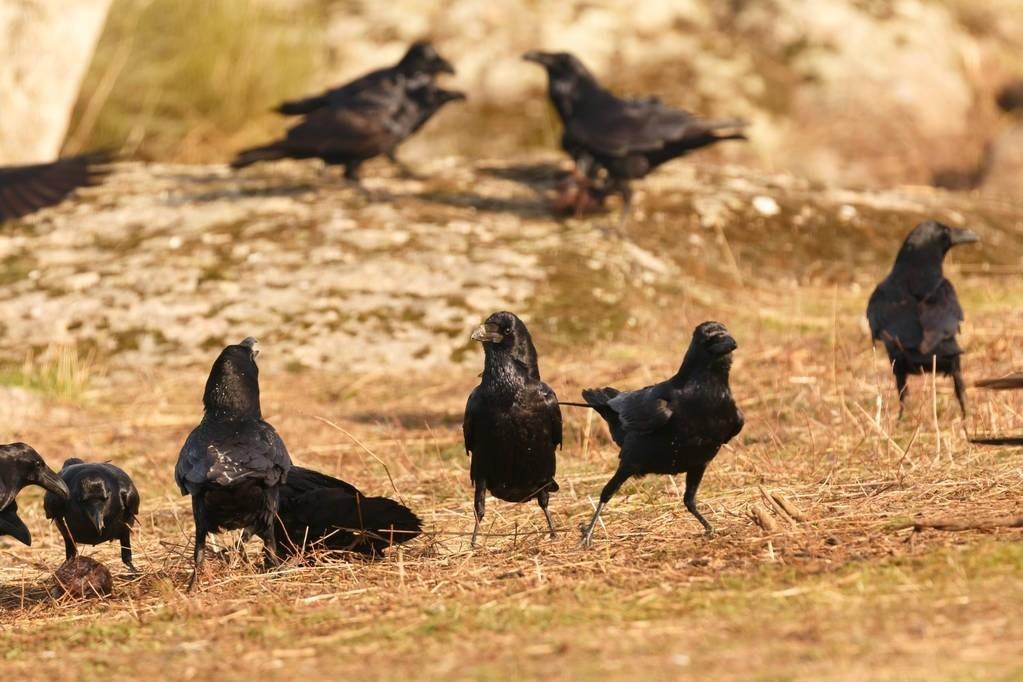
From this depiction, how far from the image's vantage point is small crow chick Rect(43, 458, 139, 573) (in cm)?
614

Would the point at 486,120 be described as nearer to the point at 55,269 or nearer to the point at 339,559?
the point at 55,269

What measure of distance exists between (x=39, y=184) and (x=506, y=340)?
5.57 metres

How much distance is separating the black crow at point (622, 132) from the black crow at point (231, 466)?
22.8ft

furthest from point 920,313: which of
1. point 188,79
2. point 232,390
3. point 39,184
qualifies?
point 188,79

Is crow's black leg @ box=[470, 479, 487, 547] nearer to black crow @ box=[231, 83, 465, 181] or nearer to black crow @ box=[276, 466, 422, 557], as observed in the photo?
black crow @ box=[276, 466, 422, 557]

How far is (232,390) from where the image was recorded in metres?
6.01

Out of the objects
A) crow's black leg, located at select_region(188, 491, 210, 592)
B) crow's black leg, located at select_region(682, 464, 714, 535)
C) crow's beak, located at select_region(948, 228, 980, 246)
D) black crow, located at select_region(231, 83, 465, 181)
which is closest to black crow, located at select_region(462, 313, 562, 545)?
crow's black leg, located at select_region(682, 464, 714, 535)

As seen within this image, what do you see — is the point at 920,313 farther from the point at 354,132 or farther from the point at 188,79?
the point at 188,79

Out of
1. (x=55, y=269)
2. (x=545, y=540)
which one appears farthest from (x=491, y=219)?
(x=545, y=540)

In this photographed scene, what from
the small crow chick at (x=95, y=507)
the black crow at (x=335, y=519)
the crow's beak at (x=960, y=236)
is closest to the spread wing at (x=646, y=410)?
the black crow at (x=335, y=519)

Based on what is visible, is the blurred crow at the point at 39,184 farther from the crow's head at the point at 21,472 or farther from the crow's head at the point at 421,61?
the crow's head at the point at 21,472

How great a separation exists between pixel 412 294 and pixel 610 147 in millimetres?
2117

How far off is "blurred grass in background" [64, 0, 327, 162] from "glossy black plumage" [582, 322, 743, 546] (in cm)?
1189

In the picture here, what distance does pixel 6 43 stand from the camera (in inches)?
597
